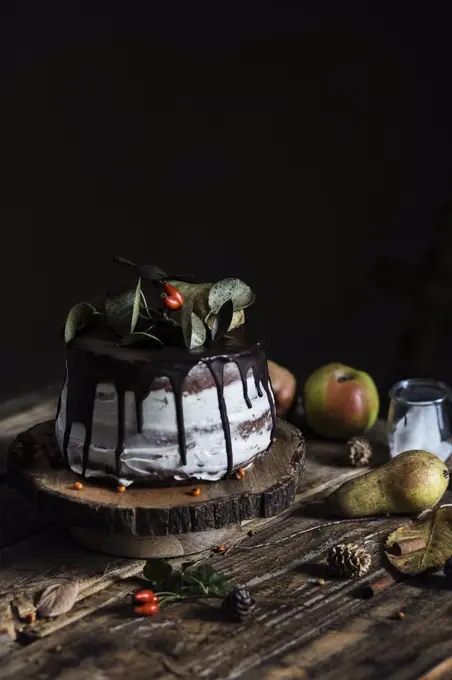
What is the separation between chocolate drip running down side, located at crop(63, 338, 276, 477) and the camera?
2.30m

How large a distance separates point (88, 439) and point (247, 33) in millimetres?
2560

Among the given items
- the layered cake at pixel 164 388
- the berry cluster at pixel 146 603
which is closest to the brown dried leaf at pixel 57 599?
the berry cluster at pixel 146 603

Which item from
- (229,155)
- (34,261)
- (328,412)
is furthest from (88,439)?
(229,155)

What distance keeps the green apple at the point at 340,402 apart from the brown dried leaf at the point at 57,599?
1016 millimetres

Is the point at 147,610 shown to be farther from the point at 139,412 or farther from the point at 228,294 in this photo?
the point at 228,294

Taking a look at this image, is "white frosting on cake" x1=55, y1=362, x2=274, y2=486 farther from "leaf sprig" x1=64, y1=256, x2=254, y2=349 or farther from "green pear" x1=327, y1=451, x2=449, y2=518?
"green pear" x1=327, y1=451, x2=449, y2=518

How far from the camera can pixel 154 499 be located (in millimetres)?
2324

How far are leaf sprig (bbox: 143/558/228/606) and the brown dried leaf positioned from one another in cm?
15

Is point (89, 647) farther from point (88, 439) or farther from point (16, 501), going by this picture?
point (16, 501)

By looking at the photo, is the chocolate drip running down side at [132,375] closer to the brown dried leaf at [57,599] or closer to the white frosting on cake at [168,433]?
the white frosting on cake at [168,433]

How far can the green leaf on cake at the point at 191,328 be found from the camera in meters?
2.33

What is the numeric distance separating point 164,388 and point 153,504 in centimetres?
23

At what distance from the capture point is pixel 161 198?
15.1 feet

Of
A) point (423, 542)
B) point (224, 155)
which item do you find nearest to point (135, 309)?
point (423, 542)
